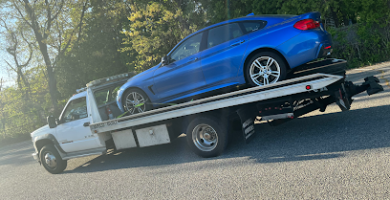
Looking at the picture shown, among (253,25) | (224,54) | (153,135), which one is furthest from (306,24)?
(153,135)

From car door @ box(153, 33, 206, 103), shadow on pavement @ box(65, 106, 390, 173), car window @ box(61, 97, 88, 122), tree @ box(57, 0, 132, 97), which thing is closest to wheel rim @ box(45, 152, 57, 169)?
shadow on pavement @ box(65, 106, 390, 173)

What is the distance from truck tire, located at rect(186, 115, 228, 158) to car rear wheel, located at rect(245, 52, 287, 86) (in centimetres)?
97

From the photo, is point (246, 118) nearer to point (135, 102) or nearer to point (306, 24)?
point (306, 24)

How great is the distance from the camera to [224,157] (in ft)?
17.5

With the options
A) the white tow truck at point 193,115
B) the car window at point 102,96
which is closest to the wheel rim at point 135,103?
the white tow truck at point 193,115

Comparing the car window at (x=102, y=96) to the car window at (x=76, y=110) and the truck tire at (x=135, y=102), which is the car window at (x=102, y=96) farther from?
the truck tire at (x=135, y=102)

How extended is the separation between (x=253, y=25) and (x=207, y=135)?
2207mm

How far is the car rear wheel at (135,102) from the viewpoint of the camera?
6.30 meters

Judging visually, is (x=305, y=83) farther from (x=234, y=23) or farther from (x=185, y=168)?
(x=185, y=168)

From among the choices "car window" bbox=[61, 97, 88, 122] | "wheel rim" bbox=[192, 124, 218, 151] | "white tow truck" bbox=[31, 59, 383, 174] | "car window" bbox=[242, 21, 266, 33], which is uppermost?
"car window" bbox=[242, 21, 266, 33]

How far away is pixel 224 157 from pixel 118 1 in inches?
952

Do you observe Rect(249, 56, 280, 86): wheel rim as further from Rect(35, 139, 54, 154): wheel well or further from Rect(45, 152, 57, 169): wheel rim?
Rect(35, 139, 54, 154): wheel well

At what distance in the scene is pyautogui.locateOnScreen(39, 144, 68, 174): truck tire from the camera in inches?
285

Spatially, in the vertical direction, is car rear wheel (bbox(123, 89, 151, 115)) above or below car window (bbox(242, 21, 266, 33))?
below
